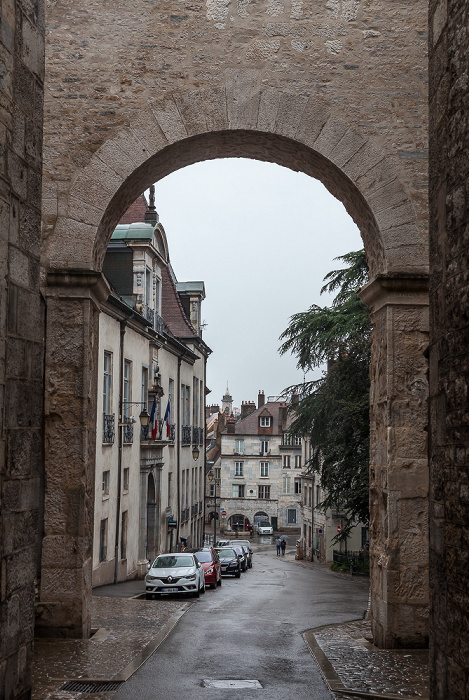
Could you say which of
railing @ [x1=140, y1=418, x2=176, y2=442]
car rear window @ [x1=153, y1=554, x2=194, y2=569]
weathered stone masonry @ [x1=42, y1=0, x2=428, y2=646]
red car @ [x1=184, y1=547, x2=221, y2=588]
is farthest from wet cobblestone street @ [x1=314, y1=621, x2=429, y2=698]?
railing @ [x1=140, y1=418, x2=176, y2=442]

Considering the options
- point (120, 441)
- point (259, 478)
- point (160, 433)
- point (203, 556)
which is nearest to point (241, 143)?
point (120, 441)

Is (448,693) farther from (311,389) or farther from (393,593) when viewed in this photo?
(311,389)

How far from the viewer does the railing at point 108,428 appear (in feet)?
64.1

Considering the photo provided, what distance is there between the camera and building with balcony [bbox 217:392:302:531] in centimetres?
6625

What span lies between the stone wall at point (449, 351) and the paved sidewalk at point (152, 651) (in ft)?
7.33

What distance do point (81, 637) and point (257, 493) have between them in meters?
57.7

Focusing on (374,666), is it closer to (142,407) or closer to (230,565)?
(142,407)

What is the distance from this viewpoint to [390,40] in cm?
1001

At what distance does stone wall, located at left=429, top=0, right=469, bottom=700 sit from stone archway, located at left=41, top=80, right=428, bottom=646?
3.70 meters

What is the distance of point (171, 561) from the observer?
1781 centimetres

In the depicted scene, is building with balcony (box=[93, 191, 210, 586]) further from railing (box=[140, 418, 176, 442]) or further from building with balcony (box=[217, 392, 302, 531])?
building with balcony (box=[217, 392, 302, 531])

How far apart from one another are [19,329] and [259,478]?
203ft

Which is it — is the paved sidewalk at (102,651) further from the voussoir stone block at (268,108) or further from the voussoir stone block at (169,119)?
the voussoir stone block at (268,108)

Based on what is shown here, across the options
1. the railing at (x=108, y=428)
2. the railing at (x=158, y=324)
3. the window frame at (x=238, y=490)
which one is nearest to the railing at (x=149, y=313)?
the railing at (x=158, y=324)
